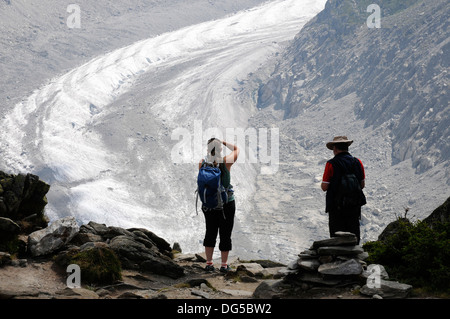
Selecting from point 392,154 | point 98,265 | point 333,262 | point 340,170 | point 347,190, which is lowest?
point 98,265

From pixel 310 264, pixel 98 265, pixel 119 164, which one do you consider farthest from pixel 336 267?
pixel 119 164

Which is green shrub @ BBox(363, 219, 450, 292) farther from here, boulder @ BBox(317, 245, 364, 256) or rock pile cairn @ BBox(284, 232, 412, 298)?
boulder @ BBox(317, 245, 364, 256)

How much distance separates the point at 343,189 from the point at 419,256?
5.01ft

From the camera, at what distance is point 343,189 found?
8.77m

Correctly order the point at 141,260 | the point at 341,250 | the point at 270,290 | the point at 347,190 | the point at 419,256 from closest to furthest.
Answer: the point at 419,256
the point at 341,250
the point at 270,290
the point at 347,190
the point at 141,260

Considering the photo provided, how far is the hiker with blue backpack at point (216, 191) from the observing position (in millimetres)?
9797

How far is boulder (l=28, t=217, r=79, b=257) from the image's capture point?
1033cm

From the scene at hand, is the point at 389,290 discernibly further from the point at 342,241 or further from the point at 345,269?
the point at 342,241

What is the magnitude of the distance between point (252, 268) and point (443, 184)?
145408 millimetres

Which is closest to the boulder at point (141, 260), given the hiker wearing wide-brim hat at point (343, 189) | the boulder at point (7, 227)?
the boulder at point (7, 227)

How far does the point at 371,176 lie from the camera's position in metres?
172

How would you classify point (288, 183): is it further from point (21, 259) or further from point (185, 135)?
point (21, 259)

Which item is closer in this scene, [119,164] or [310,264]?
[310,264]

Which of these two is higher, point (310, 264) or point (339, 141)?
point (339, 141)
